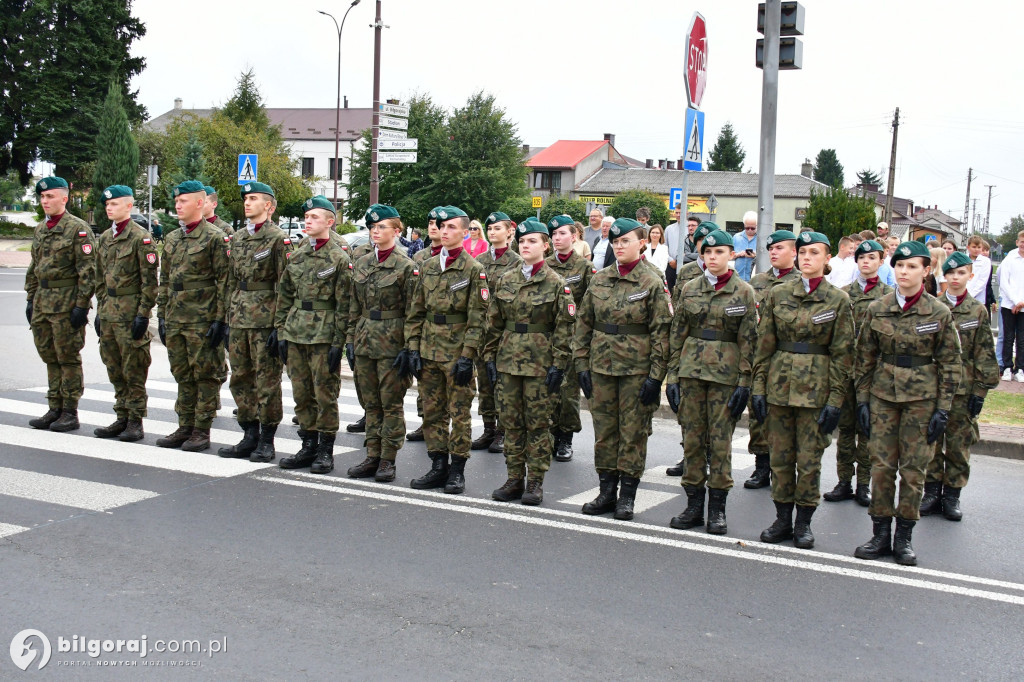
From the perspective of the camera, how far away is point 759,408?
6.11 meters

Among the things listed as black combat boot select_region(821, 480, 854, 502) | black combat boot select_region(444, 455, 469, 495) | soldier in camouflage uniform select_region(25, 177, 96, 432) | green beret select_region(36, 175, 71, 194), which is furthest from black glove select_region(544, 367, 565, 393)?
green beret select_region(36, 175, 71, 194)

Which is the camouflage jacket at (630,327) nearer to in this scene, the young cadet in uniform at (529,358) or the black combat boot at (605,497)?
the young cadet in uniform at (529,358)

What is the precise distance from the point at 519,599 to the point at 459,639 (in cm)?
60

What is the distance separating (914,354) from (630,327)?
1.80m

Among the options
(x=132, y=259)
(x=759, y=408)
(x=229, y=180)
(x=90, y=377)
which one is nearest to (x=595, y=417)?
(x=759, y=408)

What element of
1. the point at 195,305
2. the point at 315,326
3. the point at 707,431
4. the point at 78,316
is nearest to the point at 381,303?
the point at 315,326

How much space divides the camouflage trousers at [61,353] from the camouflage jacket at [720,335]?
5.61m

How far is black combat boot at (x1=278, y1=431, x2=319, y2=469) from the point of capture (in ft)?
25.4

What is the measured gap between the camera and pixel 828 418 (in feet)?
19.4

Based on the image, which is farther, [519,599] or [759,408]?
[759,408]

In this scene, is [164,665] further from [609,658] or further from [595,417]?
[595,417]

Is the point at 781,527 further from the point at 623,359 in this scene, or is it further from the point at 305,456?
the point at 305,456

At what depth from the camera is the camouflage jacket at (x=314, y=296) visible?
24.7 feet

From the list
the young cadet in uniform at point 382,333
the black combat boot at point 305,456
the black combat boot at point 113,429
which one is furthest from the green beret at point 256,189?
the black combat boot at point 113,429
